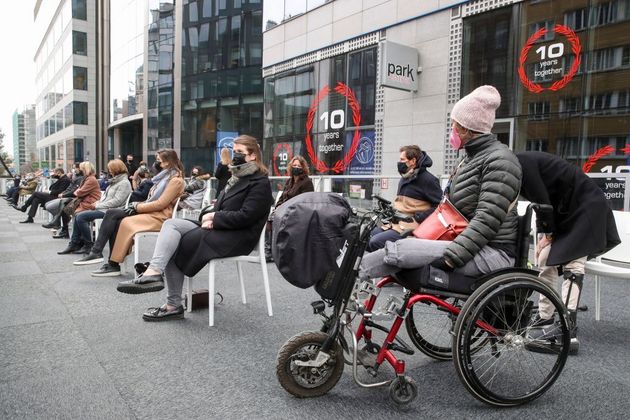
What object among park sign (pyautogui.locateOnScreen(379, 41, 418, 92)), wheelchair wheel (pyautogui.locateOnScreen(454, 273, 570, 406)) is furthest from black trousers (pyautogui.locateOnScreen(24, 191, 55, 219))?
wheelchair wheel (pyautogui.locateOnScreen(454, 273, 570, 406))

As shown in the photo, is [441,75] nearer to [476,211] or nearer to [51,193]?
[476,211]

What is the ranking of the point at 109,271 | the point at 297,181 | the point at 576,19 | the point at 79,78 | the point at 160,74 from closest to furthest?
1. the point at 109,271
2. the point at 297,181
3. the point at 576,19
4. the point at 160,74
5. the point at 79,78

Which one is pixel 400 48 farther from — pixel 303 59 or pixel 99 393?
pixel 99 393

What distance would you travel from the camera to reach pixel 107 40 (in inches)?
1783

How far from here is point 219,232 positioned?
3.86m

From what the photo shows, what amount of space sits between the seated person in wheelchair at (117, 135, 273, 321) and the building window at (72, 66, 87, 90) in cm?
5094

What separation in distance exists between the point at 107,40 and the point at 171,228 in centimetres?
4826

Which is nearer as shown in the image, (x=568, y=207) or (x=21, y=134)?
(x=568, y=207)

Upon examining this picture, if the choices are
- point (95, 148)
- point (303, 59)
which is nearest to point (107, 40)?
point (95, 148)

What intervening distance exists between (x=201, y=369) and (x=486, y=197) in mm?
1939

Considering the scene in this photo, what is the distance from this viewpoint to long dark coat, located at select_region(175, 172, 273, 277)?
380 centimetres

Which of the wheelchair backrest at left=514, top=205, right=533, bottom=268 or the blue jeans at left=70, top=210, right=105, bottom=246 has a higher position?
the wheelchair backrest at left=514, top=205, right=533, bottom=268

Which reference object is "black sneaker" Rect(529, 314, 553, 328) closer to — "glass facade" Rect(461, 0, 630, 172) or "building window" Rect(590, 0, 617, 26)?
"glass facade" Rect(461, 0, 630, 172)

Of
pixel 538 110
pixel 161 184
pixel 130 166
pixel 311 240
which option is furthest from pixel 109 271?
pixel 130 166
